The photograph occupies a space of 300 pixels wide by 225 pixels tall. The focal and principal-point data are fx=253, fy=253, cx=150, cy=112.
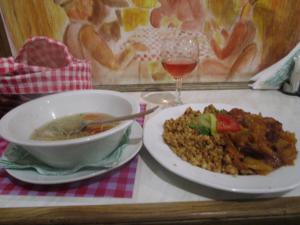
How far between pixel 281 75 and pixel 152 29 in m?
0.51

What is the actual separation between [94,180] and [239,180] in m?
0.29

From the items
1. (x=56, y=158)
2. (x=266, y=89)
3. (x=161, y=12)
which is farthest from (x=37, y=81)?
(x=266, y=89)

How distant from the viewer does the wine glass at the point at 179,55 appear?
844 mm

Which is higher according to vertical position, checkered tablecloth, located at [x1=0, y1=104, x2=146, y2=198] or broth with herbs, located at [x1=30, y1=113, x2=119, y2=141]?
broth with herbs, located at [x1=30, y1=113, x2=119, y2=141]

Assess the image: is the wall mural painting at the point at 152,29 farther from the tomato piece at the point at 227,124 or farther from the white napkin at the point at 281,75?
the tomato piece at the point at 227,124

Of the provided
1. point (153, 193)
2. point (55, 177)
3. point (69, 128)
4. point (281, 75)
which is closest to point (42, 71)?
point (69, 128)

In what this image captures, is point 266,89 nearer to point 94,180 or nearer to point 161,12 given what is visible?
point 161,12

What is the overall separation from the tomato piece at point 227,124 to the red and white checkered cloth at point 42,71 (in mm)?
448

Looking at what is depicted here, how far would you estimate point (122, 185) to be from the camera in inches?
20.8

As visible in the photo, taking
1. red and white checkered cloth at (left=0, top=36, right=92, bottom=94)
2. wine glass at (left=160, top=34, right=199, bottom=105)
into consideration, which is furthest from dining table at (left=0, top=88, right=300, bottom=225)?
wine glass at (left=160, top=34, right=199, bottom=105)

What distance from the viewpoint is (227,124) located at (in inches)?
23.6

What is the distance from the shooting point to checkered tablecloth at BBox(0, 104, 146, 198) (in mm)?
506

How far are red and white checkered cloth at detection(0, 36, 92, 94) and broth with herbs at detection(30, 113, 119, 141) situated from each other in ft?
0.47

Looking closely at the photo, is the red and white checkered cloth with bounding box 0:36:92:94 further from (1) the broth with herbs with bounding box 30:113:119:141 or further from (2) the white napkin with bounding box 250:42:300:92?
(2) the white napkin with bounding box 250:42:300:92
